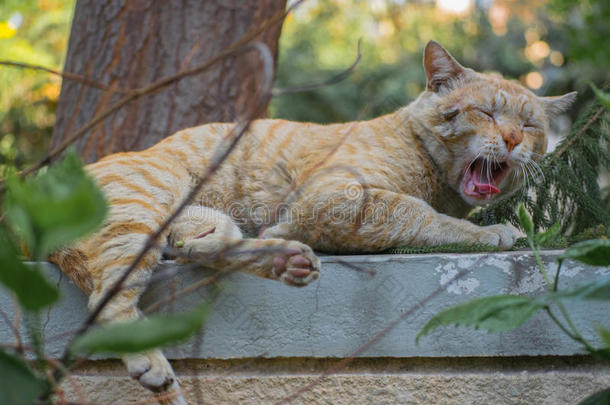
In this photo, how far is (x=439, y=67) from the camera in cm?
277

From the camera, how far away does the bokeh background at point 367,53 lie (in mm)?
5559

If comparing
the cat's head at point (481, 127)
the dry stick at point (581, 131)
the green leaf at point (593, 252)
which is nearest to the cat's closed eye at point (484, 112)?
the cat's head at point (481, 127)

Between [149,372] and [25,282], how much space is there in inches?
45.0

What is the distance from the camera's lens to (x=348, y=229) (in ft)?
7.73

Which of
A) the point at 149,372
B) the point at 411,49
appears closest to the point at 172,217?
the point at 149,372

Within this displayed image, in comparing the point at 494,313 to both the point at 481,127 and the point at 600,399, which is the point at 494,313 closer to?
the point at 600,399

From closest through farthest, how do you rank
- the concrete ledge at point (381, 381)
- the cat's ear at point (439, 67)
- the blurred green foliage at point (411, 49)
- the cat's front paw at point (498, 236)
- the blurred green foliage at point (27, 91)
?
the concrete ledge at point (381, 381), the cat's front paw at point (498, 236), the cat's ear at point (439, 67), the blurred green foliage at point (27, 91), the blurred green foliage at point (411, 49)

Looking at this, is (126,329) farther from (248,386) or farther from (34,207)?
(248,386)

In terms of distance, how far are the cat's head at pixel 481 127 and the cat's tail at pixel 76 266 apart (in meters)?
1.57

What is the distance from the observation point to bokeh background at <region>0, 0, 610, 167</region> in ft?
18.2

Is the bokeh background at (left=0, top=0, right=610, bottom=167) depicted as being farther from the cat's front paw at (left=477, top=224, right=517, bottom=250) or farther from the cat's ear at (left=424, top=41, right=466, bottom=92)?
the cat's front paw at (left=477, top=224, right=517, bottom=250)

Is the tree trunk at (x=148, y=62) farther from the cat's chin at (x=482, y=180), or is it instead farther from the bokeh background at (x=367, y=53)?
the cat's chin at (x=482, y=180)

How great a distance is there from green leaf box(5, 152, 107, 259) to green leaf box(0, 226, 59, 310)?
2cm

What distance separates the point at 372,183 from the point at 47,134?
5.01 metres
